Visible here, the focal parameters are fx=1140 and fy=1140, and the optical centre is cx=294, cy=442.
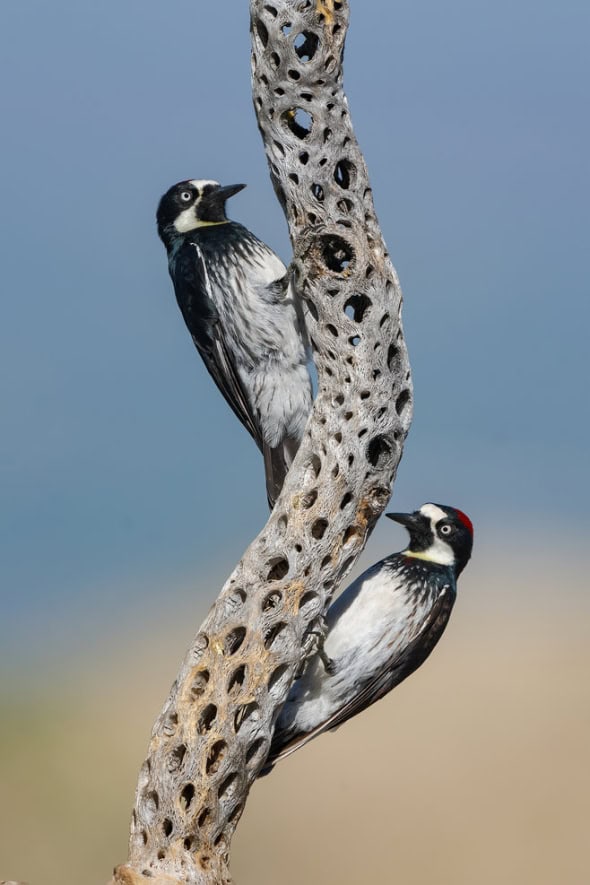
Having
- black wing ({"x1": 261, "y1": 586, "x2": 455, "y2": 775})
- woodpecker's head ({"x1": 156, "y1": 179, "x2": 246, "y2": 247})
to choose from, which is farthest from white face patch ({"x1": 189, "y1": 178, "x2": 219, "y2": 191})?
black wing ({"x1": 261, "y1": 586, "x2": 455, "y2": 775})

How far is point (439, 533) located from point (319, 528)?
0.73 meters

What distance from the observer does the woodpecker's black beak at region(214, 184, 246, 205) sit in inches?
164

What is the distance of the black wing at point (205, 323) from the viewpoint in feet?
13.4

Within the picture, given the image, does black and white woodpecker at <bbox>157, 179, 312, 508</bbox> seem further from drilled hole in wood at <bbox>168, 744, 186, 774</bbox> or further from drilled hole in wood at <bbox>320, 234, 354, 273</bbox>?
drilled hole in wood at <bbox>168, 744, 186, 774</bbox>

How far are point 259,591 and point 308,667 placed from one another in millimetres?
484

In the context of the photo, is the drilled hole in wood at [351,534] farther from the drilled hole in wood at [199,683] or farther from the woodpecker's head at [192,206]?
the woodpecker's head at [192,206]

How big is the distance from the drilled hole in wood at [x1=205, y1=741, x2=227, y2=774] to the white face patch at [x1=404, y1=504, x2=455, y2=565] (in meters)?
1.05

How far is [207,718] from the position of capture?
331 cm

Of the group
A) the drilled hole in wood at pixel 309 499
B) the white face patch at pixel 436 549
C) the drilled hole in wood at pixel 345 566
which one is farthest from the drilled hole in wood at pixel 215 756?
the white face patch at pixel 436 549

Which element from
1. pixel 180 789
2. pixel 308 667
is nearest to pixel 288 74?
pixel 308 667

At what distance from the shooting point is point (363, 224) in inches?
136

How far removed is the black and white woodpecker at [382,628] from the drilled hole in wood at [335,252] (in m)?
0.96

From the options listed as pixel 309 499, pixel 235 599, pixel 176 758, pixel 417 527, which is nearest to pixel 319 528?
pixel 309 499

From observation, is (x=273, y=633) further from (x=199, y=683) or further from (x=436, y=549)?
(x=436, y=549)
